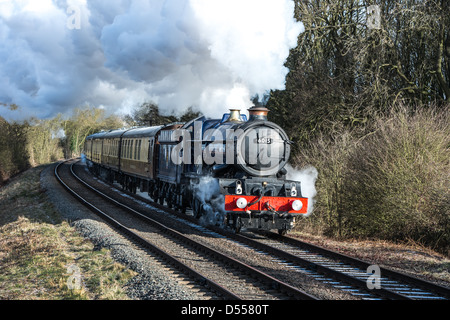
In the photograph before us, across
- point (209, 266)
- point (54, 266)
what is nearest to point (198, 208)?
point (209, 266)

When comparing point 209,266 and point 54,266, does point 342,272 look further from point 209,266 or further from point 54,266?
point 54,266

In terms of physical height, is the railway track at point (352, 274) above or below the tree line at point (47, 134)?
below

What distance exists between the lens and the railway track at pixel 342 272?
20.7ft

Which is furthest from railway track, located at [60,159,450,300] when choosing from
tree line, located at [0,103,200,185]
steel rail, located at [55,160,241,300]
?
tree line, located at [0,103,200,185]

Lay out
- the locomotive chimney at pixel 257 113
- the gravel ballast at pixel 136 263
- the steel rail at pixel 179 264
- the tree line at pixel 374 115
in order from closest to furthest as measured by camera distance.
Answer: the steel rail at pixel 179 264 → the gravel ballast at pixel 136 263 → the tree line at pixel 374 115 → the locomotive chimney at pixel 257 113

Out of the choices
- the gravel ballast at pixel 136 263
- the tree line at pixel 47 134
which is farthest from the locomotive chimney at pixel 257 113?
the tree line at pixel 47 134

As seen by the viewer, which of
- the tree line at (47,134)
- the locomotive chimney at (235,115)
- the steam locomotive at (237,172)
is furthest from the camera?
the tree line at (47,134)

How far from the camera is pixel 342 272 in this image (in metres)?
7.41

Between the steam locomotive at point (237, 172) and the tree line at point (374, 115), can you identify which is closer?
the tree line at point (374, 115)

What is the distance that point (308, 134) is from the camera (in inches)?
614

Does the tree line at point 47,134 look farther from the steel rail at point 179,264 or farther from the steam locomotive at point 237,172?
the steel rail at point 179,264

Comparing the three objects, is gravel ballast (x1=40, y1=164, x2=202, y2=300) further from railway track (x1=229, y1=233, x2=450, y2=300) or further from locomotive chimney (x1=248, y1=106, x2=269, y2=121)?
locomotive chimney (x1=248, y1=106, x2=269, y2=121)
